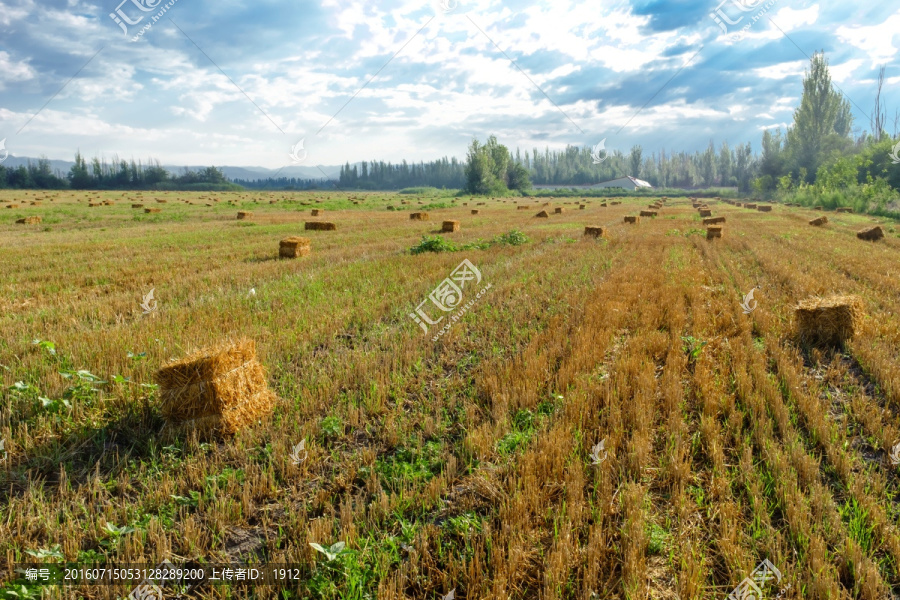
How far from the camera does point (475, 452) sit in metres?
4.36

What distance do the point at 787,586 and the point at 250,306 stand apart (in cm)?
879

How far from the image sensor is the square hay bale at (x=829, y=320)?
6980mm

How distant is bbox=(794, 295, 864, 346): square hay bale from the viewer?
22.9ft

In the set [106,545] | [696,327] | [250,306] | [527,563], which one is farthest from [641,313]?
[106,545]

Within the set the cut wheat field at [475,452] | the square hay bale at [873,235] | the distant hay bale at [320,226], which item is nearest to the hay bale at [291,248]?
the cut wheat field at [475,452]

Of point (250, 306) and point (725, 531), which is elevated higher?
point (250, 306)

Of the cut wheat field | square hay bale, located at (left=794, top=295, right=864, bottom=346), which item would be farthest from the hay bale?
square hay bale, located at (left=794, top=295, right=864, bottom=346)

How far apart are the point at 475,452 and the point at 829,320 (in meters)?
6.08

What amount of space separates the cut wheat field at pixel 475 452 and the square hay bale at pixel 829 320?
0.76 ft

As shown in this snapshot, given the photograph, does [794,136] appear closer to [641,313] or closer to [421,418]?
[641,313]

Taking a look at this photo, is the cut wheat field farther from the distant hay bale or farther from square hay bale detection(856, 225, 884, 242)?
the distant hay bale

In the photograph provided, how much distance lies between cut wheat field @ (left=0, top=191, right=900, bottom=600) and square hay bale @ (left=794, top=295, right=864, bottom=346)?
23cm

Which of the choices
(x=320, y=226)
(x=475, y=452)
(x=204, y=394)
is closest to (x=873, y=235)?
(x=475, y=452)

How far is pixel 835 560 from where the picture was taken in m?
3.12
